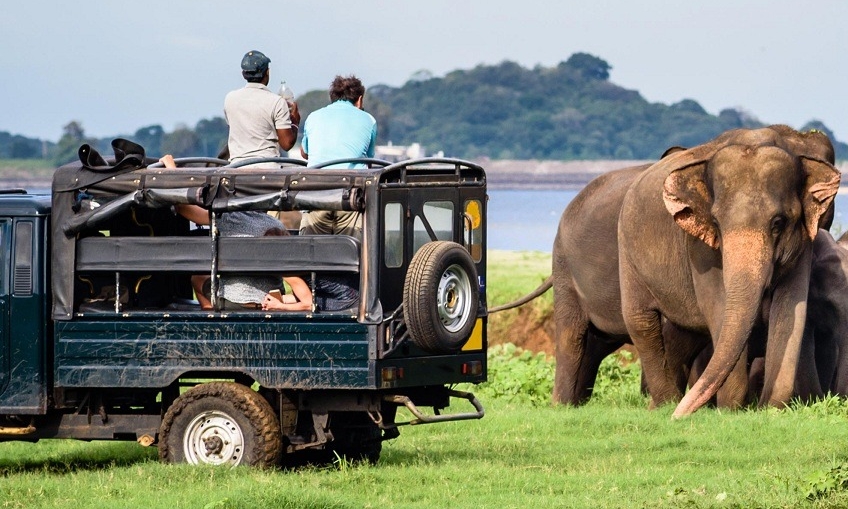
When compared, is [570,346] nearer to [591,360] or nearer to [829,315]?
[591,360]

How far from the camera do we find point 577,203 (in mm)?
17844

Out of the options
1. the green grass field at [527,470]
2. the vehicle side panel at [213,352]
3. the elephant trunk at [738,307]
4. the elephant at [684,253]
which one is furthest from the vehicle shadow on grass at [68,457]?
the elephant at [684,253]

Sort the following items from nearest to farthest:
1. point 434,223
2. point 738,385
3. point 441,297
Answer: point 441,297
point 434,223
point 738,385

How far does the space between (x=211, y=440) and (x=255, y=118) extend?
267 cm

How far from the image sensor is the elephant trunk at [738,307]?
13.6 meters

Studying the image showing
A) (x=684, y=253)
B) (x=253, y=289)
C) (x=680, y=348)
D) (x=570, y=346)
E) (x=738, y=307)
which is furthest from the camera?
(x=570, y=346)

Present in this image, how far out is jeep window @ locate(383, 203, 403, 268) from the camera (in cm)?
1095

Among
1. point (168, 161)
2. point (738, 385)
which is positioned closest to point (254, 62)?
point (168, 161)

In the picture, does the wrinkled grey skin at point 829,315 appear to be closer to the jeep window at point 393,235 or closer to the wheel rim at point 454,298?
the wheel rim at point 454,298

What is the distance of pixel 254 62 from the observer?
41.9 feet

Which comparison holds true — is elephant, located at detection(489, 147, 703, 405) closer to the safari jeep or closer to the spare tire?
the safari jeep

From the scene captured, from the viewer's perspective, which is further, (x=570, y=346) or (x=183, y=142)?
(x=183, y=142)

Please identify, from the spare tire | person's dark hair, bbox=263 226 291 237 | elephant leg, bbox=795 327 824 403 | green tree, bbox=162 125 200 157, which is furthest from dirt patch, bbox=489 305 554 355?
green tree, bbox=162 125 200 157

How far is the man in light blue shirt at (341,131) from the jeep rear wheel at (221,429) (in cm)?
199
